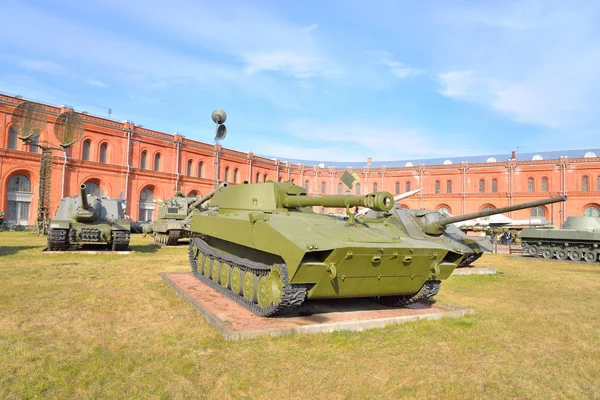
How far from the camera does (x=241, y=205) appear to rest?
9.86 m

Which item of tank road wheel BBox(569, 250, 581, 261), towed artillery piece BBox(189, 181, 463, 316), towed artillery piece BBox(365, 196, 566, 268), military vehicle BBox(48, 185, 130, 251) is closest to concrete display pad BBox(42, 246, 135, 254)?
military vehicle BBox(48, 185, 130, 251)

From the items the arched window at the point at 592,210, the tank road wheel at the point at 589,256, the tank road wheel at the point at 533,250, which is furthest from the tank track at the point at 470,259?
the arched window at the point at 592,210

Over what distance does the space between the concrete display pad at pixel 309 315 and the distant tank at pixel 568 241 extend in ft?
49.7

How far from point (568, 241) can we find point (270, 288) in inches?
743

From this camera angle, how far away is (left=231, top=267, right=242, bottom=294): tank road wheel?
8.23 meters

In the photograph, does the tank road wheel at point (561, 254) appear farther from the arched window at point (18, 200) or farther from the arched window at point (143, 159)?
the arched window at point (18, 200)

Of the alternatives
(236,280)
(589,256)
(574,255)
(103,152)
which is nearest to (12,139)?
(103,152)

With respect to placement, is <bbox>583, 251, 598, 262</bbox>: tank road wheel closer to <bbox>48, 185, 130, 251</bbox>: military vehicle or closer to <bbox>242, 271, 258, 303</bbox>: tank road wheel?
<bbox>242, 271, 258, 303</bbox>: tank road wheel

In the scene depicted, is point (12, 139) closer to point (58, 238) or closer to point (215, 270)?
point (58, 238)

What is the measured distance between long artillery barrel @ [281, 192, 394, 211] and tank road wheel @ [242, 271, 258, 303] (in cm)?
163

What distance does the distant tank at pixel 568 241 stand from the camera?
20.1 m

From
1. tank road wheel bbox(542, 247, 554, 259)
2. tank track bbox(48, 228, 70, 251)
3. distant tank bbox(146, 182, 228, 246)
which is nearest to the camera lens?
tank track bbox(48, 228, 70, 251)

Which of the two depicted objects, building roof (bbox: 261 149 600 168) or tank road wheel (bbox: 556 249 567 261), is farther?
building roof (bbox: 261 149 600 168)

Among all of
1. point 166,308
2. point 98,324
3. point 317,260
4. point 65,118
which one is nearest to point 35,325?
point 98,324
